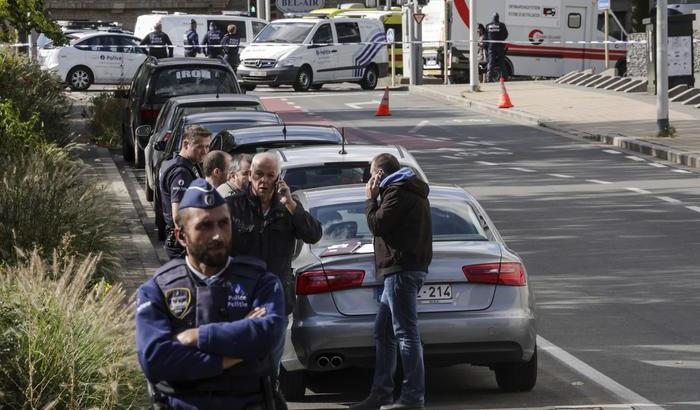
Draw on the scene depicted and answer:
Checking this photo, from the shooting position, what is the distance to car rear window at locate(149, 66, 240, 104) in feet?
73.7

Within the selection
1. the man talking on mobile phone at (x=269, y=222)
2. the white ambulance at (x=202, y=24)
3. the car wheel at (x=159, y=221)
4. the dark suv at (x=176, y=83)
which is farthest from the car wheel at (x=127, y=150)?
the white ambulance at (x=202, y=24)

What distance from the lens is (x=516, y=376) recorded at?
29.8ft

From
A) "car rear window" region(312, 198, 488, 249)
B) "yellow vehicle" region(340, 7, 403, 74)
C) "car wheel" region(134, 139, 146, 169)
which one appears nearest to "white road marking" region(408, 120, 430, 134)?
"car wheel" region(134, 139, 146, 169)

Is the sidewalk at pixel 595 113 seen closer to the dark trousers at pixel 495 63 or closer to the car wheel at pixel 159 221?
the dark trousers at pixel 495 63

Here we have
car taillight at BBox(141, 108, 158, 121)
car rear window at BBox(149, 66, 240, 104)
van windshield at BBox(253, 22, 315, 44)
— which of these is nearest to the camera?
car taillight at BBox(141, 108, 158, 121)

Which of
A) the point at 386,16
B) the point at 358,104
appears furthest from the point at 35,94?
the point at 386,16

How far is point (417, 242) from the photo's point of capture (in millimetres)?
8242

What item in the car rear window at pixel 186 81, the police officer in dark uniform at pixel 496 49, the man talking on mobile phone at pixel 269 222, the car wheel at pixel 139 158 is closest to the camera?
the man talking on mobile phone at pixel 269 222

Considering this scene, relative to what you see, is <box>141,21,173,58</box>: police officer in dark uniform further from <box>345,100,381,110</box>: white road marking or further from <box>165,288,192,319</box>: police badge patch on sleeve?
<box>165,288,192,319</box>: police badge patch on sleeve

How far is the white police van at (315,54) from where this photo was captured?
135 feet

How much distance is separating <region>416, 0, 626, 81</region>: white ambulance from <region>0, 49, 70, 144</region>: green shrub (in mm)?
23239

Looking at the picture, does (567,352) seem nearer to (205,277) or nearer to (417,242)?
(417,242)

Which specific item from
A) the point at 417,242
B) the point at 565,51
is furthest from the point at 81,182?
the point at 565,51

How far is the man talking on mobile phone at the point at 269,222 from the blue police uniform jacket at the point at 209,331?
2.83 meters
